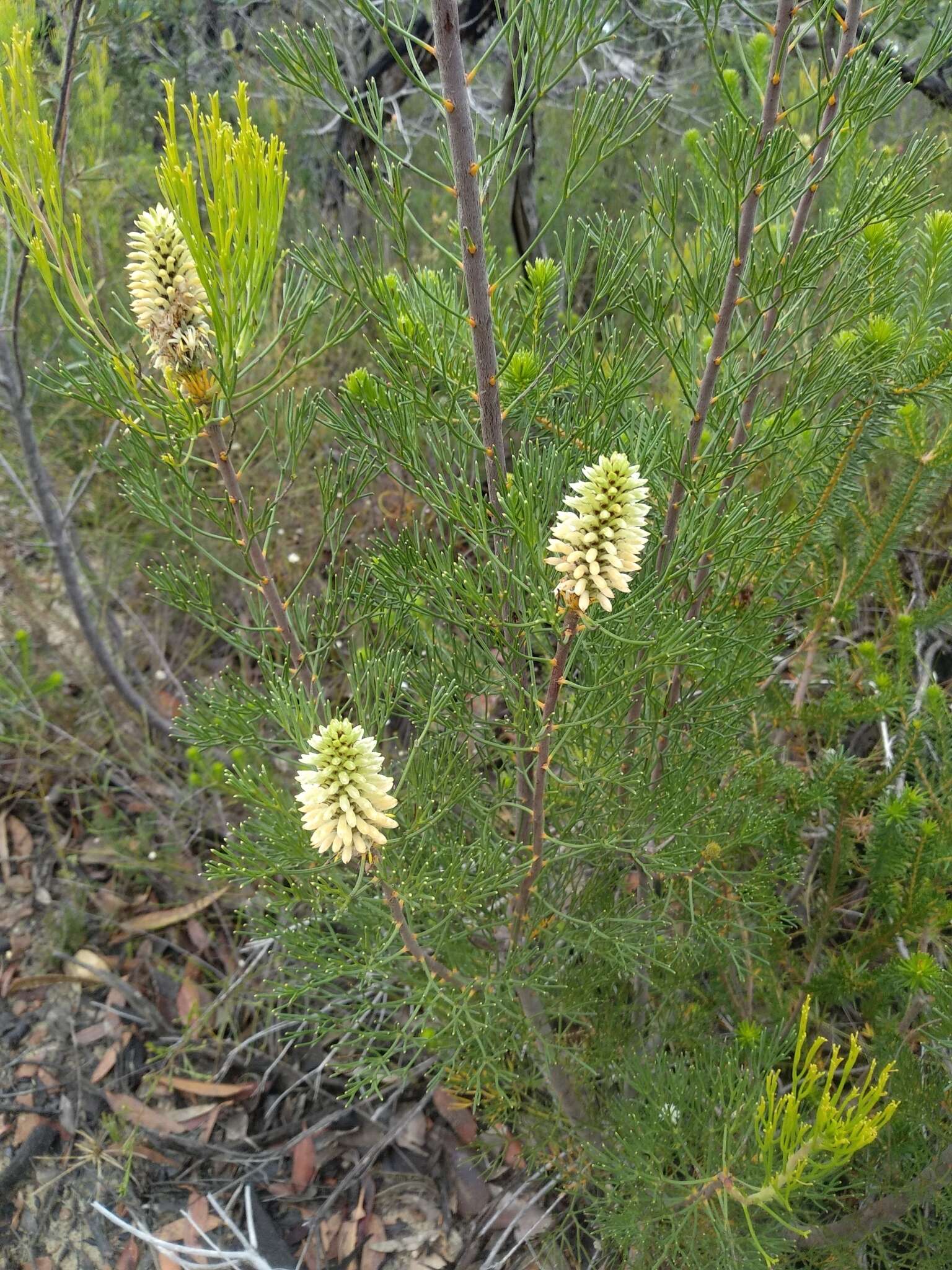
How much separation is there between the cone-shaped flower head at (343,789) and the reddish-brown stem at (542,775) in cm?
28

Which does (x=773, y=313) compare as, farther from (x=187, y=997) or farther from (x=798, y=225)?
(x=187, y=997)

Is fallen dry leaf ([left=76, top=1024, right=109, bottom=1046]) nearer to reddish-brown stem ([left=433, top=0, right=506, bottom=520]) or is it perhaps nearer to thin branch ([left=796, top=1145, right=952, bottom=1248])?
thin branch ([left=796, top=1145, right=952, bottom=1248])

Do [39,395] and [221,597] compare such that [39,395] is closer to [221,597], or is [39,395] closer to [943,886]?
[221,597]

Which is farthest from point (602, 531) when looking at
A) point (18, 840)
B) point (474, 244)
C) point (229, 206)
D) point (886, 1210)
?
point (18, 840)

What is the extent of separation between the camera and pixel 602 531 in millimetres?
1105

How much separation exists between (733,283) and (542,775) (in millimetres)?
833

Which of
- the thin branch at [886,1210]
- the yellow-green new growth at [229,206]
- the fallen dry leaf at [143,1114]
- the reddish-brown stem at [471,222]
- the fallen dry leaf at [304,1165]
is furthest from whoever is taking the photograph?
the fallen dry leaf at [143,1114]

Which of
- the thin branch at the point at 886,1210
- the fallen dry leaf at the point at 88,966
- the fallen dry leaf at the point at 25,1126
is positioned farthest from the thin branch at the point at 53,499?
the thin branch at the point at 886,1210

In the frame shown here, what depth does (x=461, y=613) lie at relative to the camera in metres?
1.35

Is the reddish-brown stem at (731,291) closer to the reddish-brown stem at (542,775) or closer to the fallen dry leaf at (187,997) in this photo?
the reddish-brown stem at (542,775)

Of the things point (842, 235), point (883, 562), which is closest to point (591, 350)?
point (842, 235)

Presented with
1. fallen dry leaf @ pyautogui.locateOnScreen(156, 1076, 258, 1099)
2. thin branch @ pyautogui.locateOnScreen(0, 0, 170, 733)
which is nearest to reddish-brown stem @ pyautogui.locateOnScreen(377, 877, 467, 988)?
fallen dry leaf @ pyautogui.locateOnScreen(156, 1076, 258, 1099)

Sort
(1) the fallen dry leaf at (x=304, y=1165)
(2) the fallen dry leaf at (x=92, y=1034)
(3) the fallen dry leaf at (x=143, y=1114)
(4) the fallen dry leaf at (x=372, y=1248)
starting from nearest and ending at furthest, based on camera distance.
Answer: (4) the fallen dry leaf at (x=372, y=1248) → (1) the fallen dry leaf at (x=304, y=1165) → (3) the fallen dry leaf at (x=143, y=1114) → (2) the fallen dry leaf at (x=92, y=1034)

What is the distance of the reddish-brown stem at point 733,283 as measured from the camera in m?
1.19
